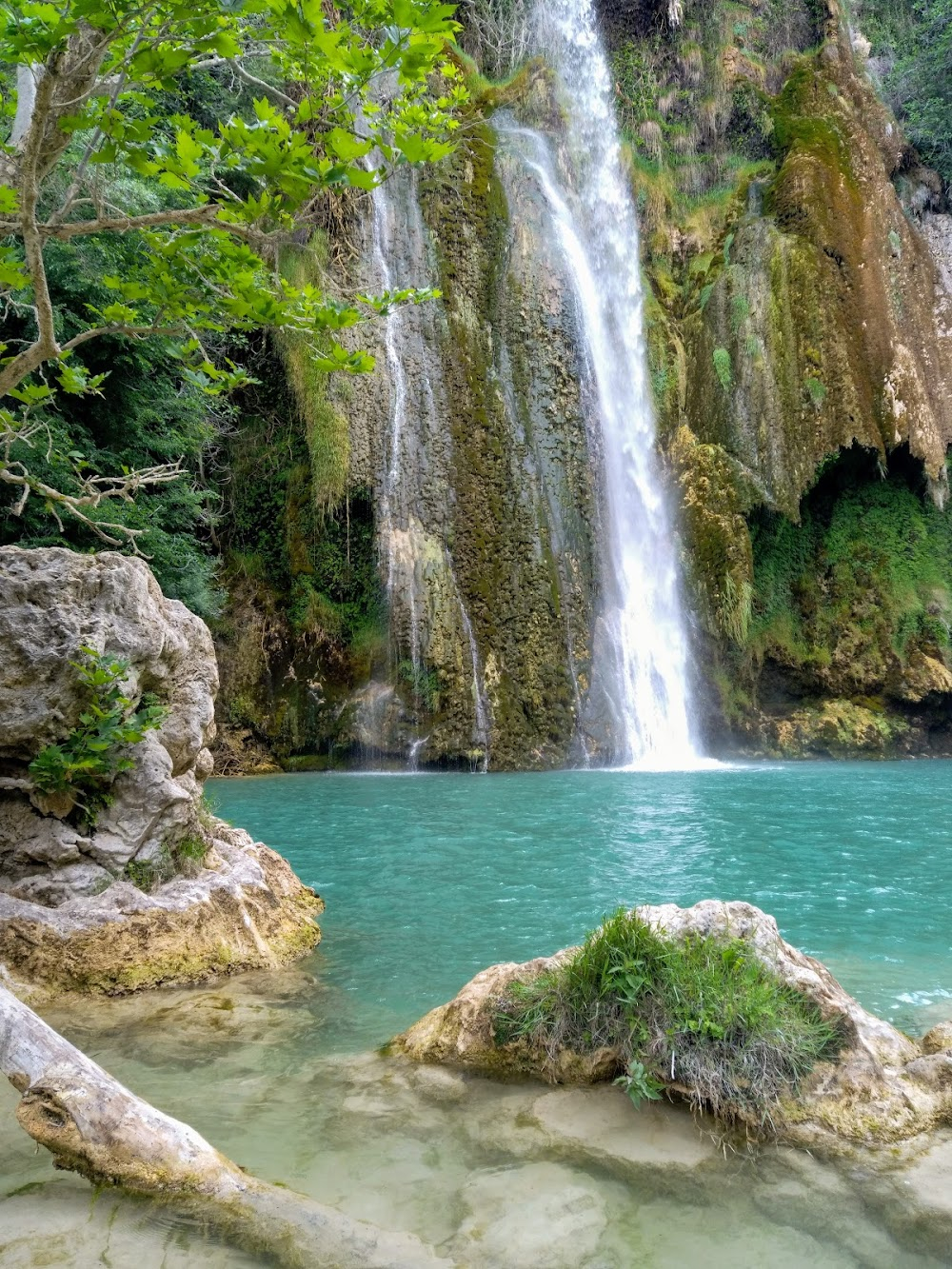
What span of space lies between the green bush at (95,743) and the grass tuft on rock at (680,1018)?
2.52 m

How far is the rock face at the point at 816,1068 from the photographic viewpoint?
2.60m

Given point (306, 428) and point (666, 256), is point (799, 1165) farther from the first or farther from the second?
point (666, 256)

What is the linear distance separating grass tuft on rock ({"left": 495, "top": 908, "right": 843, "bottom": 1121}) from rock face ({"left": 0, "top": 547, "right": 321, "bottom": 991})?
2037mm

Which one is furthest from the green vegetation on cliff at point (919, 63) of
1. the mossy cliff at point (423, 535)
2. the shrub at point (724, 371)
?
the mossy cliff at point (423, 535)

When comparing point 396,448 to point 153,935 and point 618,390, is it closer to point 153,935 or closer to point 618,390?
point 618,390

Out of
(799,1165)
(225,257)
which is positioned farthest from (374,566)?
(799,1165)

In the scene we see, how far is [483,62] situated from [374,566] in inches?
570

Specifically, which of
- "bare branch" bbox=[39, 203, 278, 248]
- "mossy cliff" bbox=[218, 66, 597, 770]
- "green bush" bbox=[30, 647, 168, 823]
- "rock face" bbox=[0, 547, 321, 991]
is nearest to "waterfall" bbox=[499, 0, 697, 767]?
"mossy cliff" bbox=[218, 66, 597, 770]

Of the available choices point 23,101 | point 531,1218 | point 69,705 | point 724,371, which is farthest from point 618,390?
point 531,1218

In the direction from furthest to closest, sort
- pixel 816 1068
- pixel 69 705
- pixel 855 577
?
pixel 855 577
pixel 69 705
pixel 816 1068

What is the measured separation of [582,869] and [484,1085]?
400 centimetres

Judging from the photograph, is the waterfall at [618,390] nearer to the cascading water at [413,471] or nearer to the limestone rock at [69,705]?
the cascading water at [413,471]

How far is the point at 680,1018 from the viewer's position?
2807 mm

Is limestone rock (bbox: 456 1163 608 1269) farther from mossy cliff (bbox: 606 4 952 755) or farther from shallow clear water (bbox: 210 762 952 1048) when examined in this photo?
mossy cliff (bbox: 606 4 952 755)
